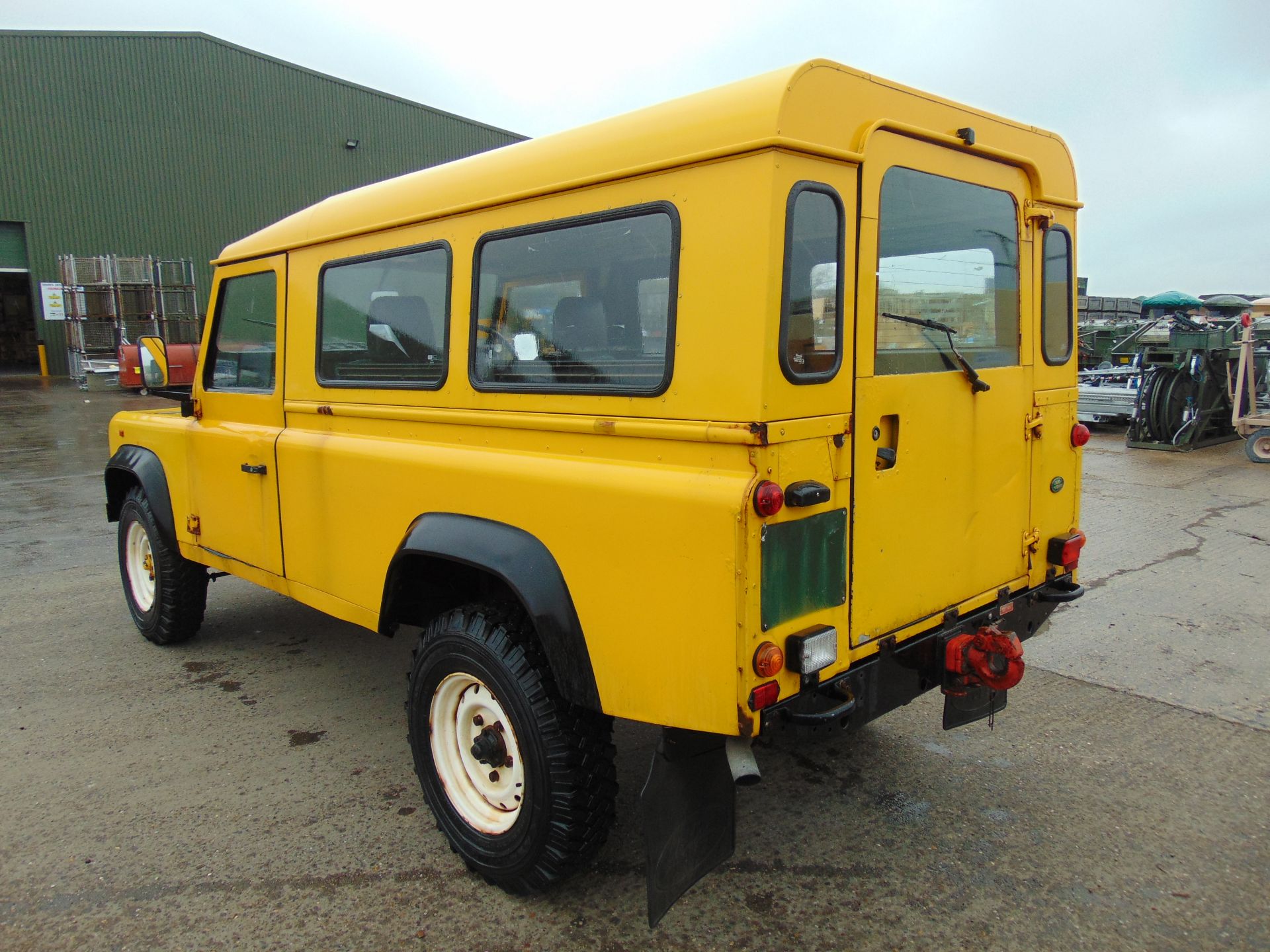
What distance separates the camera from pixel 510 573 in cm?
262

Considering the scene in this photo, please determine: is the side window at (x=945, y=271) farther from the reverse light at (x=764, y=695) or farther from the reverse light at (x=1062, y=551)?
the reverse light at (x=764, y=695)

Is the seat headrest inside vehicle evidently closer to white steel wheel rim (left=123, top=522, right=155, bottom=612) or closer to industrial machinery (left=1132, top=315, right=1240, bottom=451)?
white steel wheel rim (left=123, top=522, right=155, bottom=612)

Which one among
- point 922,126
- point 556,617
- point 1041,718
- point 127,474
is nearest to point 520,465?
point 556,617

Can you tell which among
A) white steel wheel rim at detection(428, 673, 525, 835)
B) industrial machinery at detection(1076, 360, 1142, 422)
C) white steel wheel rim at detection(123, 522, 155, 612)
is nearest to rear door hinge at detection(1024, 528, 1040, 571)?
white steel wheel rim at detection(428, 673, 525, 835)

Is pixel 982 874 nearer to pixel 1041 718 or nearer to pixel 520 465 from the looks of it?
pixel 1041 718

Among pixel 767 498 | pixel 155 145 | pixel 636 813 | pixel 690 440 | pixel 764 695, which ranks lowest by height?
pixel 636 813

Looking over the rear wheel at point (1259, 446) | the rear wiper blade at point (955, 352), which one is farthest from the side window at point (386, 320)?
the rear wheel at point (1259, 446)

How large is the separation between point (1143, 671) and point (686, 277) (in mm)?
3552

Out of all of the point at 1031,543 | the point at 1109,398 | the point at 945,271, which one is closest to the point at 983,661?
the point at 1031,543

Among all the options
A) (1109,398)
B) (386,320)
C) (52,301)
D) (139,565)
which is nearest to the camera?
(386,320)

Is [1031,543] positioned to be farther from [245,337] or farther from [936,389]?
[245,337]

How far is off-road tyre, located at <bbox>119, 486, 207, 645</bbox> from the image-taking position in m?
4.70

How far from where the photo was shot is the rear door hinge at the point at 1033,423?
3.11 m

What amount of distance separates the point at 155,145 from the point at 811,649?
2634 centimetres
